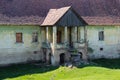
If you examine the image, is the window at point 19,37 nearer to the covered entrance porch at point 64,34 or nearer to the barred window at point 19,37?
the barred window at point 19,37

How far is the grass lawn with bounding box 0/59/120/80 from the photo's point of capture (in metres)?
26.5

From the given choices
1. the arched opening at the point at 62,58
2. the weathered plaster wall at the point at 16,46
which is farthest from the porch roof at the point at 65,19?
the arched opening at the point at 62,58

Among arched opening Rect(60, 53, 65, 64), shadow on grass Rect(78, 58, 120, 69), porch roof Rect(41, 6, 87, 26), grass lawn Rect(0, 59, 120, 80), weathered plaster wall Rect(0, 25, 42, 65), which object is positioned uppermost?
porch roof Rect(41, 6, 87, 26)

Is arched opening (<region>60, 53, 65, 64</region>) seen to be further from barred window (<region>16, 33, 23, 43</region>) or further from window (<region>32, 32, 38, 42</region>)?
barred window (<region>16, 33, 23, 43</region>)

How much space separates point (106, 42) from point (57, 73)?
13809mm

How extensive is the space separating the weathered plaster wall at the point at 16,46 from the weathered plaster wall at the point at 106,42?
22.9 feet

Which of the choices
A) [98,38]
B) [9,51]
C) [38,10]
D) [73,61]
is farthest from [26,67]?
[98,38]

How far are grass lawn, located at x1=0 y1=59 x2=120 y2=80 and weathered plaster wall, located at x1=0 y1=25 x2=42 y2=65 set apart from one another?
5.40 feet

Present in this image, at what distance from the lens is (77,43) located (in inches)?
1419

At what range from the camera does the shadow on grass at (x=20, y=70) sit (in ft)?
96.5

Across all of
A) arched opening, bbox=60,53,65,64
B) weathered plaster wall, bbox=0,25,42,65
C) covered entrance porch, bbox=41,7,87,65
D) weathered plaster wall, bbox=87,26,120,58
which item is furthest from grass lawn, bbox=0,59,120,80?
weathered plaster wall, bbox=87,26,120,58

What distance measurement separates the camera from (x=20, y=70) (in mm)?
32125

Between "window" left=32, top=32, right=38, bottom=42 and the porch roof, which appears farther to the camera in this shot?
"window" left=32, top=32, right=38, bottom=42

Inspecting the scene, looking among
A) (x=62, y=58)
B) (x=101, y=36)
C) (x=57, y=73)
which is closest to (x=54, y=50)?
(x=62, y=58)
